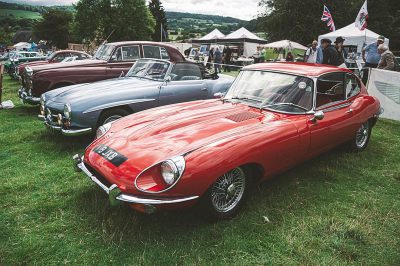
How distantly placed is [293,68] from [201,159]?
232 cm

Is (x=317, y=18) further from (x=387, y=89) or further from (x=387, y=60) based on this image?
(x=387, y=89)

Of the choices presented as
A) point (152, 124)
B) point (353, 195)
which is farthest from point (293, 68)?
point (152, 124)

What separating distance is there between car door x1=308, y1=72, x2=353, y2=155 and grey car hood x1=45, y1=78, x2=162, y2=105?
3.00 m

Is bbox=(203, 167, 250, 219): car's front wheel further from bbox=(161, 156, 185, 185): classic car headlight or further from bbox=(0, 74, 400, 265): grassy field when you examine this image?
bbox=(161, 156, 185, 185): classic car headlight

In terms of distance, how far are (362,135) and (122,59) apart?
234 inches

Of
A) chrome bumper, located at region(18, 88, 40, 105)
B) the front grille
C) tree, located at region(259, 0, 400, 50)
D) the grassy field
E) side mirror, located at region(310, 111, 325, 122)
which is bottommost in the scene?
the grassy field

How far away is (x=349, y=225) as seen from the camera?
129 inches

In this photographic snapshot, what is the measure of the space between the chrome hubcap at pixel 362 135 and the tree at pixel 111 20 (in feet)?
126

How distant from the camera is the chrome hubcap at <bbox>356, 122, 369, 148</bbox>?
5284 mm

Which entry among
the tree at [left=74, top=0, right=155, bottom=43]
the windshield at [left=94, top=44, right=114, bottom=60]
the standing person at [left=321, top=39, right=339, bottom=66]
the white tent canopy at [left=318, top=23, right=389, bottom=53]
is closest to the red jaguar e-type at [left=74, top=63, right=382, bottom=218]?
the standing person at [left=321, top=39, right=339, bottom=66]

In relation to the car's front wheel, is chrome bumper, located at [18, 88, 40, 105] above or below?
above

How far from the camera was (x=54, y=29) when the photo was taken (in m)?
64.1

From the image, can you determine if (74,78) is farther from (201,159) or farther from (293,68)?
(201,159)

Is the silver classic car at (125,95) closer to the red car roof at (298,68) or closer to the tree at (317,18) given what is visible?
the red car roof at (298,68)
